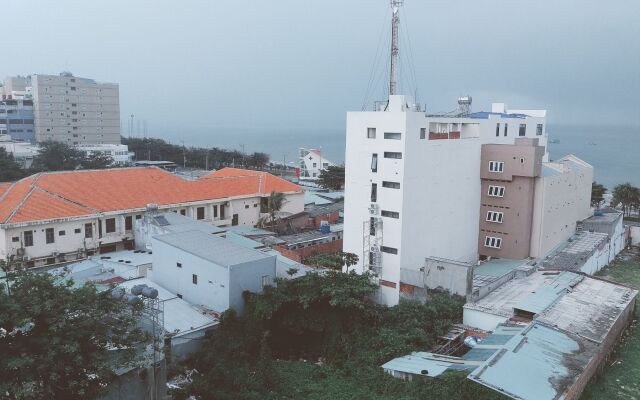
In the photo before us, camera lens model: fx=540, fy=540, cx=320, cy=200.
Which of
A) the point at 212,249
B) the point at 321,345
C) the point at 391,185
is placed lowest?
the point at 321,345

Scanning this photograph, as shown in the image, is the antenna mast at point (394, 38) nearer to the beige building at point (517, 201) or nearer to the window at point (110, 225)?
the beige building at point (517, 201)

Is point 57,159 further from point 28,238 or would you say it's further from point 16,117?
point 16,117

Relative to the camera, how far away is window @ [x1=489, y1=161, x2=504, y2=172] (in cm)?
2563

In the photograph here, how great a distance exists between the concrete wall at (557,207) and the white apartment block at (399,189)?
4.62 metres

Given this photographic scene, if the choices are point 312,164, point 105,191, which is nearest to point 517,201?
point 105,191

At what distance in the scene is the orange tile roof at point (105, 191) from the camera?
84.2 ft

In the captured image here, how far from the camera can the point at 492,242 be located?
1055 inches

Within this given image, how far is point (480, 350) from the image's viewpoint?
15.2 meters

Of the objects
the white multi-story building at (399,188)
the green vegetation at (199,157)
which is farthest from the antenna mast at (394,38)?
the green vegetation at (199,157)

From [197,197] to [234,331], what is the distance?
16145 mm

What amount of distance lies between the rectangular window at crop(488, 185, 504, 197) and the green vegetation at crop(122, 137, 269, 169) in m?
49.0

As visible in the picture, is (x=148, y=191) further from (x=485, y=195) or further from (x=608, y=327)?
(x=608, y=327)

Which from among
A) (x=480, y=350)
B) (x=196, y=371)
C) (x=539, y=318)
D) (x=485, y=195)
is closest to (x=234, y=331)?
(x=196, y=371)

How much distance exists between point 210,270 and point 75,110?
7918 centimetres
